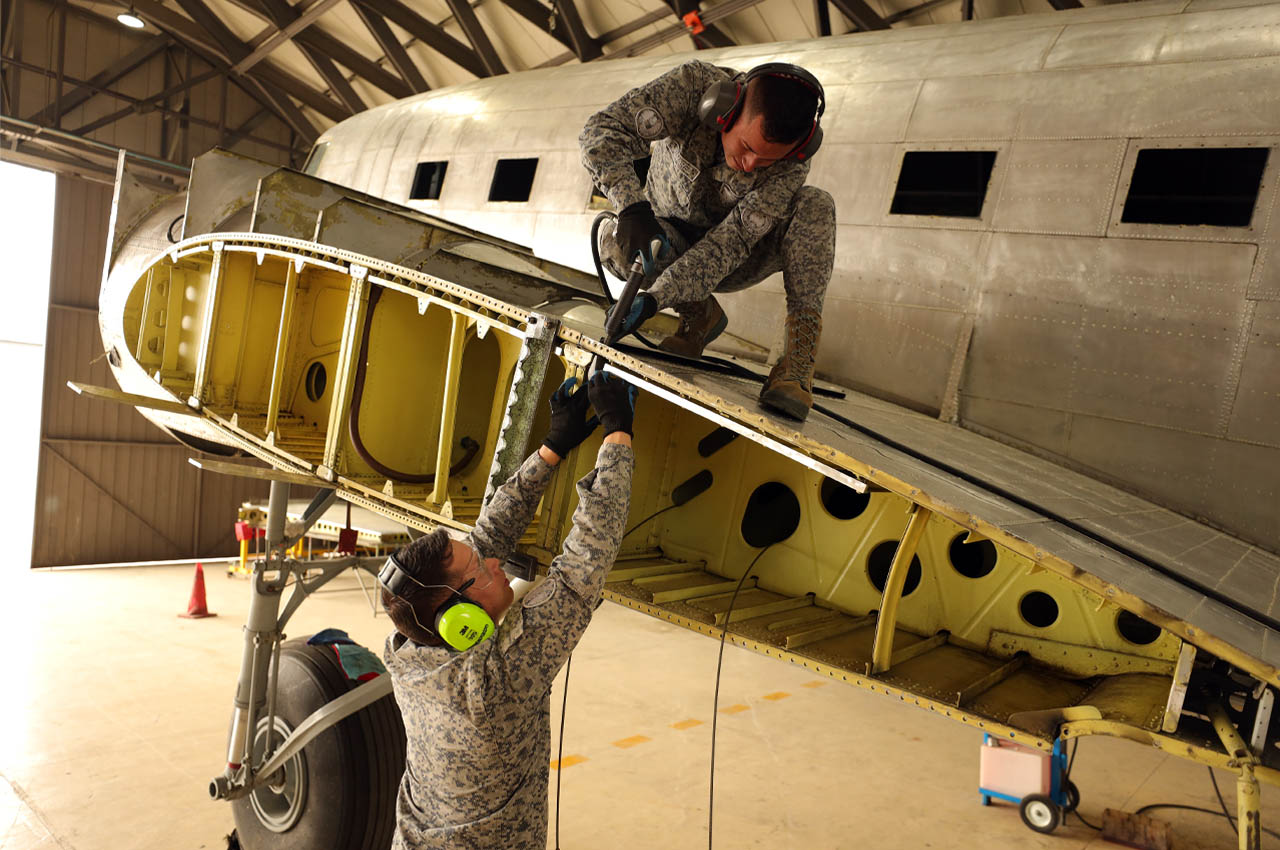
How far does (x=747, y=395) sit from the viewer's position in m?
3.59

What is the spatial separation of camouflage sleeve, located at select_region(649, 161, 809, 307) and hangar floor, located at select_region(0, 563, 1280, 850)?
517 cm

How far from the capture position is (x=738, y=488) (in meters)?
4.85

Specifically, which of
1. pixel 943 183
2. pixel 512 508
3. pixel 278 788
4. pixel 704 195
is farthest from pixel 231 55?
pixel 512 508

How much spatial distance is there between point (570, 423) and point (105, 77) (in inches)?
950

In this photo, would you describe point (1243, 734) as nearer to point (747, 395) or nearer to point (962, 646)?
point (962, 646)

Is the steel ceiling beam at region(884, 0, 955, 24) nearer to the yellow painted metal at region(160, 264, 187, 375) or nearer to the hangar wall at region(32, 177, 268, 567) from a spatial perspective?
the yellow painted metal at region(160, 264, 187, 375)

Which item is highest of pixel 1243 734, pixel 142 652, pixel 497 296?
pixel 497 296

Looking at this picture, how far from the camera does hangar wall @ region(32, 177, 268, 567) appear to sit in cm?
1917

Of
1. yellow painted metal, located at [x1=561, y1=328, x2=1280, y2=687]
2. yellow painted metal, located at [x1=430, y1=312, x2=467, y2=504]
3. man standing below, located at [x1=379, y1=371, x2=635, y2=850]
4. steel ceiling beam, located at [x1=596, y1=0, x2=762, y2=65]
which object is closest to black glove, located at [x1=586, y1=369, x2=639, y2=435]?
man standing below, located at [x1=379, y1=371, x2=635, y2=850]

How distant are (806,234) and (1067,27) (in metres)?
2.96

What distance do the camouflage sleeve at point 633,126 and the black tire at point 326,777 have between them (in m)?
4.23

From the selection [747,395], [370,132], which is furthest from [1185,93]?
[370,132]

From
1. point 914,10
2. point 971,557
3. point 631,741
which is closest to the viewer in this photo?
point 971,557

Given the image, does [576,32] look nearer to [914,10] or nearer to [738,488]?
[914,10]
